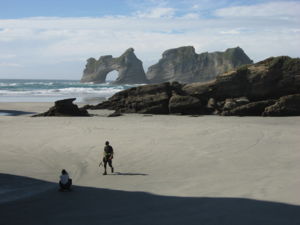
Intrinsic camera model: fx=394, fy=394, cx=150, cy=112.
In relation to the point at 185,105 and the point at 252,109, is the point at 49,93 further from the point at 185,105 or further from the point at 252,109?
the point at 252,109

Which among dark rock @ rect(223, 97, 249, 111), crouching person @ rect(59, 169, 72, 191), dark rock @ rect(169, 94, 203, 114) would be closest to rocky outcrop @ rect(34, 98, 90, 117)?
dark rock @ rect(169, 94, 203, 114)

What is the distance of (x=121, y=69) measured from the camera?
550ft

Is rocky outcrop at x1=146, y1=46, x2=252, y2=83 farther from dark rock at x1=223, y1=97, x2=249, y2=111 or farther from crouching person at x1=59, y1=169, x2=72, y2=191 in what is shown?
crouching person at x1=59, y1=169, x2=72, y2=191

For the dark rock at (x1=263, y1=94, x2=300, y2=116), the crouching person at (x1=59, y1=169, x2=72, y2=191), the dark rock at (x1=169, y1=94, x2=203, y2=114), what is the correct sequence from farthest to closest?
the dark rock at (x1=169, y1=94, x2=203, y2=114) → the dark rock at (x1=263, y1=94, x2=300, y2=116) → the crouching person at (x1=59, y1=169, x2=72, y2=191)

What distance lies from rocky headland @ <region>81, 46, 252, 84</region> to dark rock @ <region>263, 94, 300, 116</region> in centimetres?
13617

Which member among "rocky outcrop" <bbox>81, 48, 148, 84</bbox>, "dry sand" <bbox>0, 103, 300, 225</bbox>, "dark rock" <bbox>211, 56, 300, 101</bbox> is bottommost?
"dry sand" <bbox>0, 103, 300, 225</bbox>

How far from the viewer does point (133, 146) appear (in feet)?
62.0

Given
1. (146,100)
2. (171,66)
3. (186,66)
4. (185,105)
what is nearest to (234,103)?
(185,105)

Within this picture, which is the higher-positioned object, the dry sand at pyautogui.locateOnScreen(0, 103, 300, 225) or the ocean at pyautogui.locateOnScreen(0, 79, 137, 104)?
the ocean at pyautogui.locateOnScreen(0, 79, 137, 104)

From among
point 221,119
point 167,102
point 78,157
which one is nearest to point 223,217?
point 78,157

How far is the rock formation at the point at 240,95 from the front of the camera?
30766 mm

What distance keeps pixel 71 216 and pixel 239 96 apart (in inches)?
1013

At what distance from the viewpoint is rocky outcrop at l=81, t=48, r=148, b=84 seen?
167 meters

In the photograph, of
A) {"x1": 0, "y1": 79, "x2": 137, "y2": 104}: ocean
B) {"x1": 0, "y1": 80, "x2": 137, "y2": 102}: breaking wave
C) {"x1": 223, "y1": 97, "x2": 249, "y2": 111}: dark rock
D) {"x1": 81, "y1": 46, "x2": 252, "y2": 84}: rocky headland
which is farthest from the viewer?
{"x1": 81, "y1": 46, "x2": 252, "y2": 84}: rocky headland
